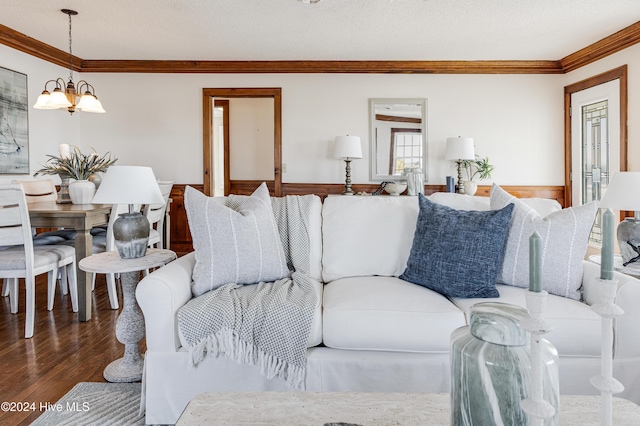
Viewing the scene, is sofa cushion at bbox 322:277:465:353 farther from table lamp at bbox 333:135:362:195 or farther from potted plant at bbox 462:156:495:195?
potted plant at bbox 462:156:495:195

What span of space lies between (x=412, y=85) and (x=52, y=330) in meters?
4.63

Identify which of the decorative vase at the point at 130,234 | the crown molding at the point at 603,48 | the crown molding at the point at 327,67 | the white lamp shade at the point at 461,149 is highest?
the crown molding at the point at 327,67

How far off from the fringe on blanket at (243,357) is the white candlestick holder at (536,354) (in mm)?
1135

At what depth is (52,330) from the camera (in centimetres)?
280

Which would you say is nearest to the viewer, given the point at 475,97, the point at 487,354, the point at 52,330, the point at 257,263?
the point at 487,354

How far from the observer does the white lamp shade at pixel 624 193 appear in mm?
1979

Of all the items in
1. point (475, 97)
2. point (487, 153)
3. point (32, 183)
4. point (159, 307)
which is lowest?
point (159, 307)

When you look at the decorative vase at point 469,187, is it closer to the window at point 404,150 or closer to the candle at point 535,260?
the window at point 404,150

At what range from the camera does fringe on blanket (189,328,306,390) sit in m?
1.67

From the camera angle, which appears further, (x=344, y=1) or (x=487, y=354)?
(x=344, y=1)

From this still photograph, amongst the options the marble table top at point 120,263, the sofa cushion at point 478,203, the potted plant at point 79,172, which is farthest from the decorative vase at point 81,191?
the sofa cushion at point 478,203

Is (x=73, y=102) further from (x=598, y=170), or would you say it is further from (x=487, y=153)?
(x=598, y=170)

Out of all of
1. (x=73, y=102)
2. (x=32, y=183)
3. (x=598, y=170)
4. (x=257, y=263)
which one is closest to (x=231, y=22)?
(x=73, y=102)

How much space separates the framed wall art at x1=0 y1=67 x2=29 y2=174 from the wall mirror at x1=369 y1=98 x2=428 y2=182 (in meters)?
3.90
